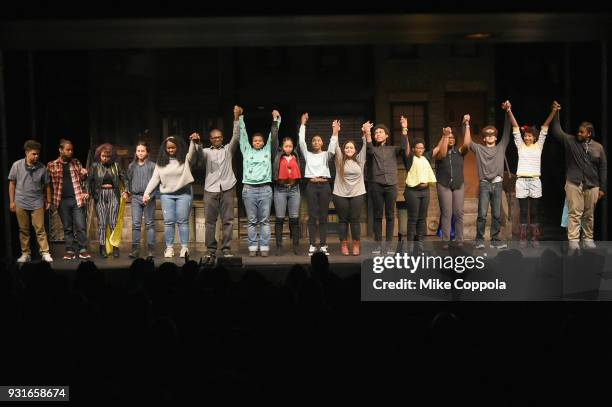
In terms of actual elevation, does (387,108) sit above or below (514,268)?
above

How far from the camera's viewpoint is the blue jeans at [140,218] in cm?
1101

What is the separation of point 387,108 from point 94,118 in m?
3.98

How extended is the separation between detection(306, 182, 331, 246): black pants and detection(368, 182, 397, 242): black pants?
1.79 ft

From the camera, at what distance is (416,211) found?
10.9 meters

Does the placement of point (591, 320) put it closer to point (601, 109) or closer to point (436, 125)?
point (601, 109)

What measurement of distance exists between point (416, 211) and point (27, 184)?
178 inches

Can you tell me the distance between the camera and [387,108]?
12.8 m

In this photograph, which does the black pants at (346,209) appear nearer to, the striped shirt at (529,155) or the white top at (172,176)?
the white top at (172,176)

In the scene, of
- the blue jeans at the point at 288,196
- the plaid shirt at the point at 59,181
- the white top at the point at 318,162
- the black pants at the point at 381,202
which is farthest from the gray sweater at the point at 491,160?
the plaid shirt at the point at 59,181

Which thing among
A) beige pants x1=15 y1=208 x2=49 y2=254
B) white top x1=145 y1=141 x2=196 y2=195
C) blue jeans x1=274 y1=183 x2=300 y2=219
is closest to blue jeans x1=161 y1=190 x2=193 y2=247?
white top x1=145 y1=141 x2=196 y2=195

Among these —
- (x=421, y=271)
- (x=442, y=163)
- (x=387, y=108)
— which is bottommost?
(x=421, y=271)

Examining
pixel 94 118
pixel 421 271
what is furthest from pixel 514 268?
pixel 94 118

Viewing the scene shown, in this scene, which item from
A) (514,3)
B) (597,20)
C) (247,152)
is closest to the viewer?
(514,3)

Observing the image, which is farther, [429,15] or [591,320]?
[429,15]
